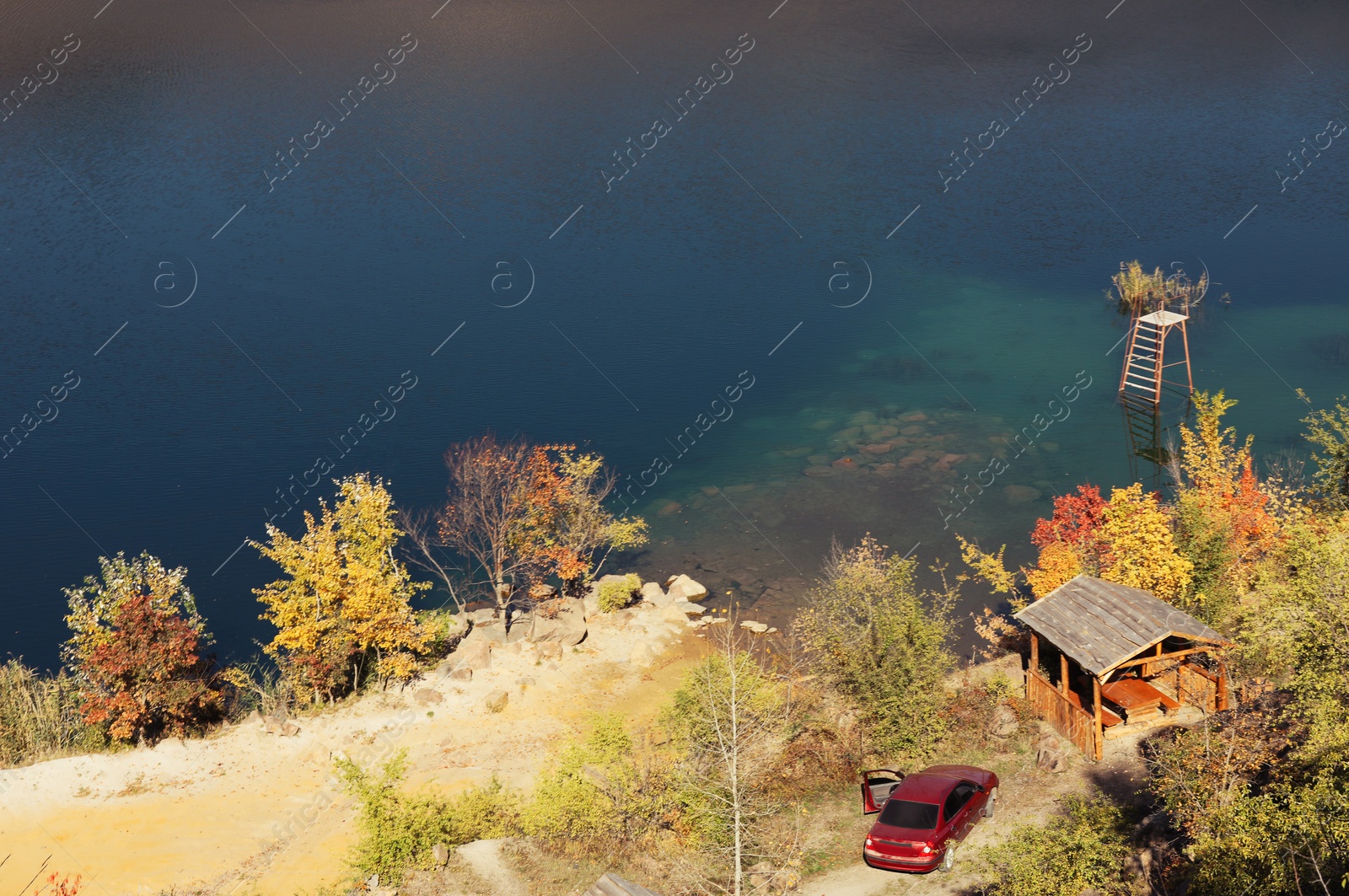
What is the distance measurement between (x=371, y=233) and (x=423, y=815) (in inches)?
2038

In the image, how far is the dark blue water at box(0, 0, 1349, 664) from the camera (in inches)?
2089

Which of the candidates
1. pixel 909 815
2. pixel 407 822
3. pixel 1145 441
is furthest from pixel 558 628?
pixel 1145 441

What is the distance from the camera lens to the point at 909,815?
1070 inches

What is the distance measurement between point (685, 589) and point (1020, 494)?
1621 centimetres

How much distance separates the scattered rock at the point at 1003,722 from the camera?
3244 centimetres

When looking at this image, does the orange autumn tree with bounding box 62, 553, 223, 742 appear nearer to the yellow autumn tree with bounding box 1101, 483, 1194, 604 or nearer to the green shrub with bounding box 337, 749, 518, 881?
the green shrub with bounding box 337, 749, 518, 881

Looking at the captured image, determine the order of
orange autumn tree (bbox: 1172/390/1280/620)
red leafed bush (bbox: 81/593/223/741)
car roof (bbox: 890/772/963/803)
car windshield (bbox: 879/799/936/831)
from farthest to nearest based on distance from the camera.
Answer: orange autumn tree (bbox: 1172/390/1280/620) → red leafed bush (bbox: 81/593/223/741) → car roof (bbox: 890/772/963/803) → car windshield (bbox: 879/799/936/831)

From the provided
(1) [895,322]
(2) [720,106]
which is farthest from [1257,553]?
(2) [720,106]

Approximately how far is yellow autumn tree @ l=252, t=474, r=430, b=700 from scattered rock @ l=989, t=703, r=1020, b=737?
17902 millimetres

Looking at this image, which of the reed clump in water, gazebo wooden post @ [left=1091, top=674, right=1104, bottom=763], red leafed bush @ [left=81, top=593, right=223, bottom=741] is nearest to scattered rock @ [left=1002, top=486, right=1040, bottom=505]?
gazebo wooden post @ [left=1091, top=674, right=1104, bottom=763]

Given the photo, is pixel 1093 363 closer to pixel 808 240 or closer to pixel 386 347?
pixel 808 240

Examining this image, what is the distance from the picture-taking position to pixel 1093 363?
6294 cm

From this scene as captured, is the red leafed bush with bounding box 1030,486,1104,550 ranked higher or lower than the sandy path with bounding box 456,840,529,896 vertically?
higher

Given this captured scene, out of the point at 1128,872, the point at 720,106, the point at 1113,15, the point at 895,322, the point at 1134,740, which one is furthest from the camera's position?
the point at 1113,15
